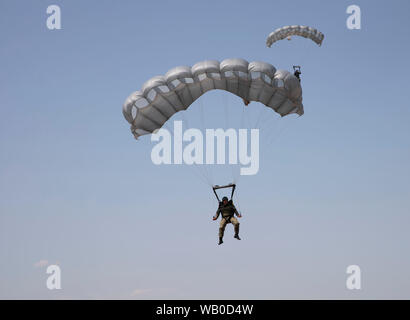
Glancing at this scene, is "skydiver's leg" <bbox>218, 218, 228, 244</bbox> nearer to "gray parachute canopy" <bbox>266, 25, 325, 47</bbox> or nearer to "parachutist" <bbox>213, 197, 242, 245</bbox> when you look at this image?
"parachutist" <bbox>213, 197, 242, 245</bbox>

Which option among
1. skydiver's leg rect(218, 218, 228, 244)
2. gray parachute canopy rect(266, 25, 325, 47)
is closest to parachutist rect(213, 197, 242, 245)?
skydiver's leg rect(218, 218, 228, 244)

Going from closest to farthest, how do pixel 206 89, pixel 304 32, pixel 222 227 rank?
1. pixel 222 227
2. pixel 206 89
3. pixel 304 32

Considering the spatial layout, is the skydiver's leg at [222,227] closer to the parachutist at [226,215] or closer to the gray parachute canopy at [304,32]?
the parachutist at [226,215]

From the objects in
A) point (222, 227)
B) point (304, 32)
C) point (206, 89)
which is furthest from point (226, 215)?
point (304, 32)

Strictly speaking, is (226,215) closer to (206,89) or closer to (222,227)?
(222,227)

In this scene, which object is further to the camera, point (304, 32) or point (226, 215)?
point (304, 32)

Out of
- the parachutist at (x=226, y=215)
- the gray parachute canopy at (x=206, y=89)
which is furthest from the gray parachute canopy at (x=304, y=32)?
the parachutist at (x=226, y=215)

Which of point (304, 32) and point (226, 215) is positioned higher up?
point (304, 32)

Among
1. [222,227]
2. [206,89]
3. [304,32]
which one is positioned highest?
[304,32]

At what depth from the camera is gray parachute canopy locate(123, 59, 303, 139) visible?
2789 cm

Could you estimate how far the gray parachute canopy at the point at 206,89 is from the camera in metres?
27.9

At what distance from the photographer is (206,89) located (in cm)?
2920

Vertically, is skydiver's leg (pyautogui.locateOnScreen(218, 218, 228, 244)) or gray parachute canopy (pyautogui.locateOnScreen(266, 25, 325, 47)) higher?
gray parachute canopy (pyautogui.locateOnScreen(266, 25, 325, 47))
